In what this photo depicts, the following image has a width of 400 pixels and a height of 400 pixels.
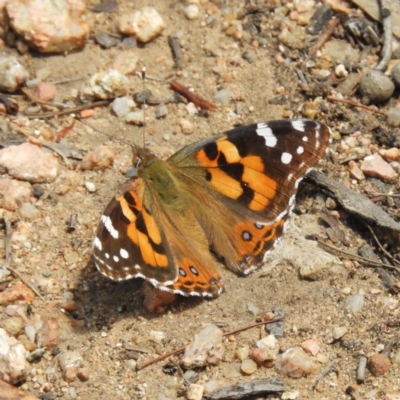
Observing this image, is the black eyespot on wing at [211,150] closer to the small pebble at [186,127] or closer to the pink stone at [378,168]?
the small pebble at [186,127]

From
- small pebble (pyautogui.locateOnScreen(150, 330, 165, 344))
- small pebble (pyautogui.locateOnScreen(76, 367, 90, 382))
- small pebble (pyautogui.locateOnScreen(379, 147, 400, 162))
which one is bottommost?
small pebble (pyautogui.locateOnScreen(76, 367, 90, 382))

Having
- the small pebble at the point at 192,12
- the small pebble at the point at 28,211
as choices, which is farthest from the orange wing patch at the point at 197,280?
the small pebble at the point at 192,12

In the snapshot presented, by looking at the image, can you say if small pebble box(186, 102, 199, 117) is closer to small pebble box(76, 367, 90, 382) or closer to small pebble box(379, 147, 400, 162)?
small pebble box(379, 147, 400, 162)

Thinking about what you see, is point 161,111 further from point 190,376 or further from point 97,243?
point 190,376

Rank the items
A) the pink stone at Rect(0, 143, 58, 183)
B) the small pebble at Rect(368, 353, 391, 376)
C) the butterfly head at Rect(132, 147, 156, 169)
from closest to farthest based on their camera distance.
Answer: the small pebble at Rect(368, 353, 391, 376), the butterfly head at Rect(132, 147, 156, 169), the pink stone at Rect(0, 143, 58, 183)

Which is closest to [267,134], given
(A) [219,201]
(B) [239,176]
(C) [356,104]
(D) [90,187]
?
(B) [239,176]

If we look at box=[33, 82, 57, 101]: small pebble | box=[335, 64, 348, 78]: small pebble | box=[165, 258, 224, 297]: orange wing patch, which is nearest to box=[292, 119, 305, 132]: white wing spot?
box=[165, 258, 224, 297]: orange wing patch
